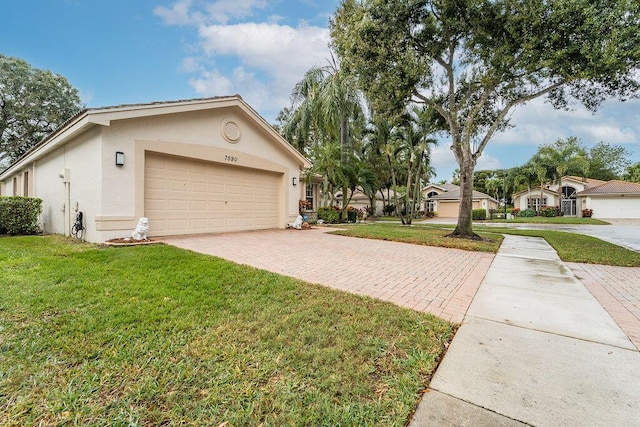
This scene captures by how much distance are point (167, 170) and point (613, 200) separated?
40.7 metres

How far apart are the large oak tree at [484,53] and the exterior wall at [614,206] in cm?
2748

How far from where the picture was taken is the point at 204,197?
9.10m

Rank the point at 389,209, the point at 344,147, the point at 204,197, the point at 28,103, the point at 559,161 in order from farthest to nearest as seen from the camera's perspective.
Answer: the point at 389,209, the point at 559,161, the point at 28,103, the point at 344,147, the point at 204,197

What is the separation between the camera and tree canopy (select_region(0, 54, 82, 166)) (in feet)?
67.6

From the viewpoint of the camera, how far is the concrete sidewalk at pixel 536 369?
167 cm

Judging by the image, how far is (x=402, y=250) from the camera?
7430 millimetres

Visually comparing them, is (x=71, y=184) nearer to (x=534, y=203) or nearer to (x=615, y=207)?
(x=615, y=207)

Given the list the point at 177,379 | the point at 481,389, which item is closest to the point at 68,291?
the point at 177,379

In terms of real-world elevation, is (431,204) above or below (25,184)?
below

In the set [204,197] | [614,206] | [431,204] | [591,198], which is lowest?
[204,197]

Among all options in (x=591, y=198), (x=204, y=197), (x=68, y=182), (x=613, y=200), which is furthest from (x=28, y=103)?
(x=613, y=200)

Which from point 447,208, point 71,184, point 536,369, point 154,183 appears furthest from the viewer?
point 447,208

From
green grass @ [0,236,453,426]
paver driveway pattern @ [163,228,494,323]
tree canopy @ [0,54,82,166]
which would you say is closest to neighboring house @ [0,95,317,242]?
paver driveway pattern @ [163,228,494,323]

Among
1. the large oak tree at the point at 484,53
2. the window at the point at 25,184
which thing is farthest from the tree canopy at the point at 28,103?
the large oak tree at the point at 484,53
